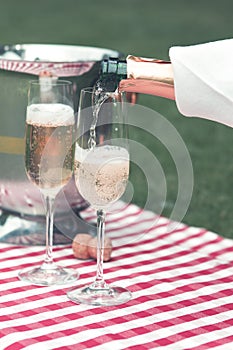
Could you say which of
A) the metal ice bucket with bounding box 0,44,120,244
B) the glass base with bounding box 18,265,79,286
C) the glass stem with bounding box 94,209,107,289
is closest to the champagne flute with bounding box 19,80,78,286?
the glass base with bounding box 18,265,79,286

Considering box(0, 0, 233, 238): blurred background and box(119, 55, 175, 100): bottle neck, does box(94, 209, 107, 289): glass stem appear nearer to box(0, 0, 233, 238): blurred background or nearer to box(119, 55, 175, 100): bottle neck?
box(119, 55, 175, 100): bottle neck

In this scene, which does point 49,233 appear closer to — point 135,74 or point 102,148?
point 102,148

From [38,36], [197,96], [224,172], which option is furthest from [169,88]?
[38,36]

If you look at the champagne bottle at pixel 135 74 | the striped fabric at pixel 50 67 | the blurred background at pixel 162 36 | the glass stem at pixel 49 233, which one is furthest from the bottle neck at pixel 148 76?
the blurred background at pixel 162 36

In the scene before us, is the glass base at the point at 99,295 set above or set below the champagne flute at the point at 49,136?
below

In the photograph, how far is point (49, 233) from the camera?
1954mm

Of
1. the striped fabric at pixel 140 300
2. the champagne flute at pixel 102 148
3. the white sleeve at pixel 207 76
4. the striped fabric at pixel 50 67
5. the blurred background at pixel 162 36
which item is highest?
the blurred background at pixel 162 36

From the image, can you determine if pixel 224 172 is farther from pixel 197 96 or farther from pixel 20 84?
pixel 197 96

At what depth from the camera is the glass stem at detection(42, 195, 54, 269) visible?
76.9 inches

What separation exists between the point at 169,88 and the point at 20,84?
573 millimetres

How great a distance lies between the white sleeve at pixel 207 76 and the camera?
167cm

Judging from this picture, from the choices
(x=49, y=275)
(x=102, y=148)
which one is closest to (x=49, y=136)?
(x=102, y=148)

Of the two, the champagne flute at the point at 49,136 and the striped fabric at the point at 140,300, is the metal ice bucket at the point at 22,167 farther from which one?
the champagne flute at the point at 49,136

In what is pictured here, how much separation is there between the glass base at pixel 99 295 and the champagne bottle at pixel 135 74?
0.42 m
